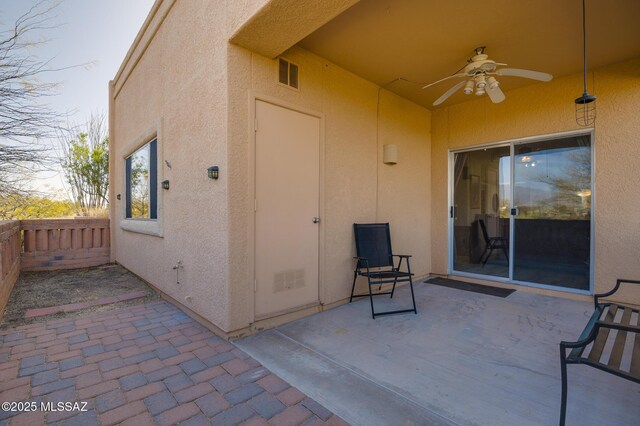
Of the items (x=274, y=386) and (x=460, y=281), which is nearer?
(x=274, y=386)

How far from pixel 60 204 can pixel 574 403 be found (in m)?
10.2

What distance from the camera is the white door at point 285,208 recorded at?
285 centimetres

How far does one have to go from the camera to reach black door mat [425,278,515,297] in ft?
13.8

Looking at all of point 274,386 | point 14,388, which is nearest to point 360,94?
point 274,386

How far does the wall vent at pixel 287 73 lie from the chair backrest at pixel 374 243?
1816mm

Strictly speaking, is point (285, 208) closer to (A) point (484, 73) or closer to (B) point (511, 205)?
(A) point (484, 73)

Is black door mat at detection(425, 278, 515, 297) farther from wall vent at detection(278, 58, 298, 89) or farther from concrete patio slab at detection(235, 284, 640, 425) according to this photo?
wall vent at detection(278, 58, 298, 89)

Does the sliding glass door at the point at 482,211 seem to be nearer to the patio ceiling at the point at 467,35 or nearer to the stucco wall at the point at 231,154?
the stucco wall at the point at 231,154

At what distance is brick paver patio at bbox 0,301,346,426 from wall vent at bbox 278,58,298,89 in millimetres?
2581

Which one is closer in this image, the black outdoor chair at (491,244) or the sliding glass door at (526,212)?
the sliding glass door at (526,212)

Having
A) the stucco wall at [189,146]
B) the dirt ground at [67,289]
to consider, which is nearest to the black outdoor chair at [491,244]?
the stucco wall at [189,146]

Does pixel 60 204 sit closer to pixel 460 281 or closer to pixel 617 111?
pixel 460 281

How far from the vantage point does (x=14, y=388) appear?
6.21ft

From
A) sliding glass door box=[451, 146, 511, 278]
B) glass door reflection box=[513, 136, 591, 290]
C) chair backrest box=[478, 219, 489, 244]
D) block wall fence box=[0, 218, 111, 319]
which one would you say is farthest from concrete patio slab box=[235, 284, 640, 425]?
block wall fence box=[0, 218, 111, 319]
